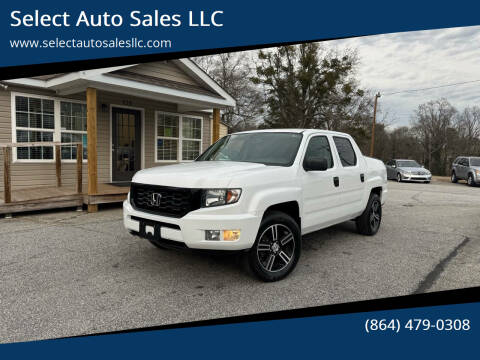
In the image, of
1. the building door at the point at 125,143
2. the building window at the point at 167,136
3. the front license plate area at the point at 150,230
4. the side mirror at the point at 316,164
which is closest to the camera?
the front license plate area at the point at 150,230

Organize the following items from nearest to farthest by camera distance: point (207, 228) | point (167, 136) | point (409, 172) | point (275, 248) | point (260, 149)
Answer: point (207, 228) → point (275, 248) → point (260, 149) → point (167, 136) → point (409, 172)

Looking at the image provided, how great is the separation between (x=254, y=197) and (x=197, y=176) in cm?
66

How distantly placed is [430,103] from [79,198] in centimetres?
4663

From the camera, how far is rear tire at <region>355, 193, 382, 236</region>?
6.21 metres

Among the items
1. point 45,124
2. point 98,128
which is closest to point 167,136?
point 98,128

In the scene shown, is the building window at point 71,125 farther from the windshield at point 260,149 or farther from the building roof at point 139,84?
the windshield at point 260,149

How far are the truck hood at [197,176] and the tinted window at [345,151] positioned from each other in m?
1.84

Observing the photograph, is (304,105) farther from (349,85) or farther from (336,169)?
(336,169)

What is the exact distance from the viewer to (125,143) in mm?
11195

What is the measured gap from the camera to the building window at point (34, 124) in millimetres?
8750

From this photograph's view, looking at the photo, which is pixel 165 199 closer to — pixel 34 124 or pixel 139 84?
pixel 139 84

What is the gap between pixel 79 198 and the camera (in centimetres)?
821

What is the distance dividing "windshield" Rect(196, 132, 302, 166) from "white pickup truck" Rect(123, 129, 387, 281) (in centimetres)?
1

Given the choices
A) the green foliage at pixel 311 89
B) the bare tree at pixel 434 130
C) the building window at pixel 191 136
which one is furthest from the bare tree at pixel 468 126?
the building window at pixel 191 136
